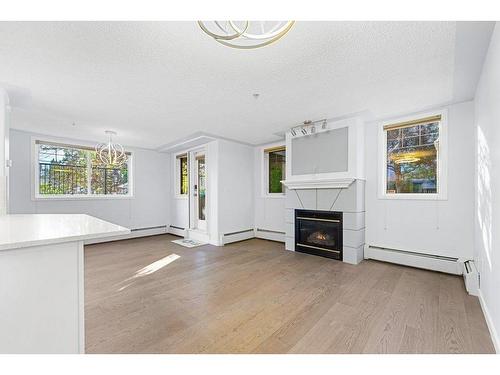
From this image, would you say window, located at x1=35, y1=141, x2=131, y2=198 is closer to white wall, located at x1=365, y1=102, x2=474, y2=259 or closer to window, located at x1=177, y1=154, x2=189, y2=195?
window, located at x1=177, y1=154, x2=189, y2=195

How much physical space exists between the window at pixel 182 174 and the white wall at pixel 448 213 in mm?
4502

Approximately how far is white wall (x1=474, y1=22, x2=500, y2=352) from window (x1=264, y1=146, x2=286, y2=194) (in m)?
3.38

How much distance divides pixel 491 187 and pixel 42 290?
3.12 meters

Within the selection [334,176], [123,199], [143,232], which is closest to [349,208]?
[334,176]

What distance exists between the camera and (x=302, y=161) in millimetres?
4148

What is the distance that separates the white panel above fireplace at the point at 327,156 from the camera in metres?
3.54

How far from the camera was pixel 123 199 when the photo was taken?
5508 mm

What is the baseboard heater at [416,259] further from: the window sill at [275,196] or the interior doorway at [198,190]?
the interior doorway at [198,190]

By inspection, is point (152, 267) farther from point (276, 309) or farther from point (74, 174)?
point (74, 174)

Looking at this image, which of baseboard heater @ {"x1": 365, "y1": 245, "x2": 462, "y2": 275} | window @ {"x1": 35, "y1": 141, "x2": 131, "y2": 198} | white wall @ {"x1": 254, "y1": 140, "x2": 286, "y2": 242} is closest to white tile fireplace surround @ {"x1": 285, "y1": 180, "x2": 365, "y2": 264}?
baseboard heater @ {"x1": 365, "y1": 245, "x2": 462, "y2": 275}

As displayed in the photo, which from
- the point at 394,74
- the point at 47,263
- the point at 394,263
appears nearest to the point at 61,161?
the point at 47,263

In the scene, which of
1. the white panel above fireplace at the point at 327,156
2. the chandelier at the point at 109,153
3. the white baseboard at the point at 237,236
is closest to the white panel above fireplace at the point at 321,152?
the white panel above fireplace at the point at 327,156

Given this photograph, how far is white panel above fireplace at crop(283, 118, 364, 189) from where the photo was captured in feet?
11.6
